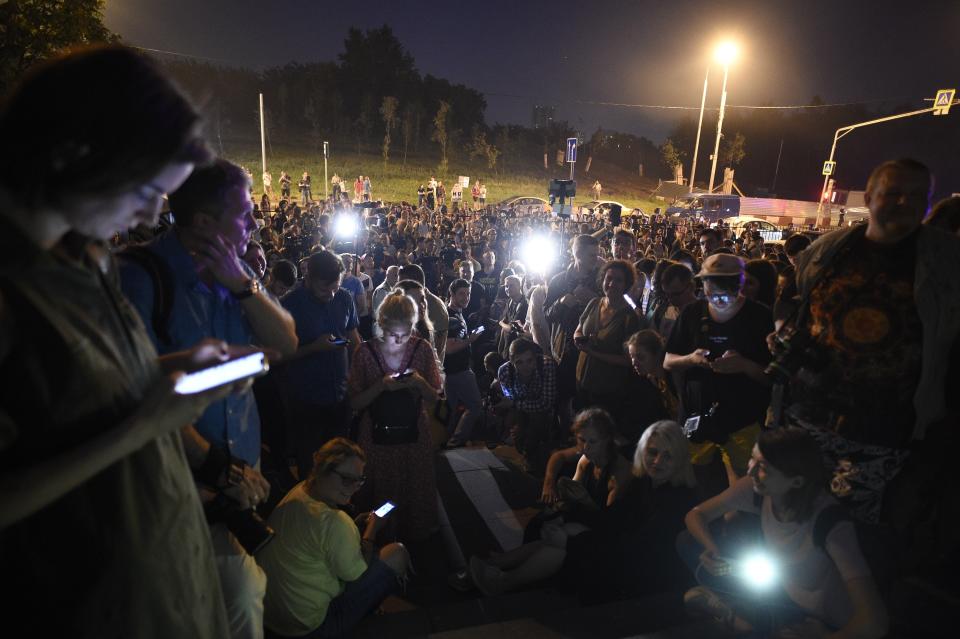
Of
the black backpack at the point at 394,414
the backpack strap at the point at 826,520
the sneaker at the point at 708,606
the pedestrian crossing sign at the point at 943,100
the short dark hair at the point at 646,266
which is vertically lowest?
the sneaker at the point at 708,606

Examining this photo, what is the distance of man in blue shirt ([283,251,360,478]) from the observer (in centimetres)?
420

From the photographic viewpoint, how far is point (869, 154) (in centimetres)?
6712

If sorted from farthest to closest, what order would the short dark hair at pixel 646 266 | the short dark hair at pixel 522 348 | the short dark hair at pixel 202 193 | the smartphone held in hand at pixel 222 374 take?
the short dark hair at pixel 646 266, the short dark hair at pixel 522 348, the short dark hair at pixel 202 193, the smartphone held in hand at pixel 222 374

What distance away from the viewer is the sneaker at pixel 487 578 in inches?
142

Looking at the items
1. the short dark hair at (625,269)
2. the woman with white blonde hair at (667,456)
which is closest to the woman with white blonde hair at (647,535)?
the woman with white blonde hair at (667,456)

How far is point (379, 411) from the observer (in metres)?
4.02

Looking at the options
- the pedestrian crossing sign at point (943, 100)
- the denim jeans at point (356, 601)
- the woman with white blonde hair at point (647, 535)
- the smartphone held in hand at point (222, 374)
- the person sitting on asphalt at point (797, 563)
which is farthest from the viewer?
the pedestrian crossing sign at point (943, 100)

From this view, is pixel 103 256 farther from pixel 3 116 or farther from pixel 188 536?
pixel 188 536

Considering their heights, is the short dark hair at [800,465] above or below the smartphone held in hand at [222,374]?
below

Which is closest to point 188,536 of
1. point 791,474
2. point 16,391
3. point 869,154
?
point 16,391

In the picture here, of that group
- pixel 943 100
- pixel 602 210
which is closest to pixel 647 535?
pixel 943 100

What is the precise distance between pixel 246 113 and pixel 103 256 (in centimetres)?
7805

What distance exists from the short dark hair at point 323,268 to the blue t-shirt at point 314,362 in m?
0.21

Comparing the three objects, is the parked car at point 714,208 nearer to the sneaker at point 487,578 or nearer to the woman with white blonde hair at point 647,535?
the woman with white blonde hair at point 647,535
